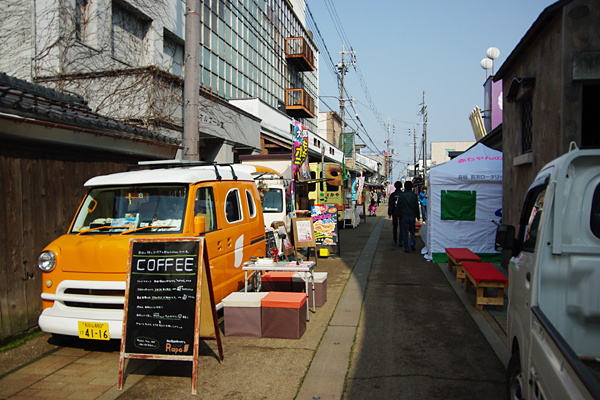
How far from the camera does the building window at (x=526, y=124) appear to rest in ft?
28.3

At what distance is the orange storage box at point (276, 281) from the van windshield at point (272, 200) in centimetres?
442

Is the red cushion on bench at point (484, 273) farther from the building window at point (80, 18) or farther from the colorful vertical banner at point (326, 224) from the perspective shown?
the building window at point (80, 18)

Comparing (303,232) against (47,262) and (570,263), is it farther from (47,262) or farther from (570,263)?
(570,263)

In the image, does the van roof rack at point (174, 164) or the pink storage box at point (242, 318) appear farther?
the van roof rack at point (174, 164)

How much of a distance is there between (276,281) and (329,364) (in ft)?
7.82

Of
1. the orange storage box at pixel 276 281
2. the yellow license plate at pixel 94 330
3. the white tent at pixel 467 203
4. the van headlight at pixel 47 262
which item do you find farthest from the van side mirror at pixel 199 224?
the white tent at pixel 467 203

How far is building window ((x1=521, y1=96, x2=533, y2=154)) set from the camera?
28.3 feet

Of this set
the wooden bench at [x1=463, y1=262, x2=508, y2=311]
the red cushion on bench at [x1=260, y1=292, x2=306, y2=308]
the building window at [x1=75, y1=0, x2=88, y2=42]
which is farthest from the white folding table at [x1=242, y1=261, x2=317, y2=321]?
the building window at [x1=75, y1=0, x2=88, y2=42]

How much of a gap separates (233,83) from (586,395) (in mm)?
19644

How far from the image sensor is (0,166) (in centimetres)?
538

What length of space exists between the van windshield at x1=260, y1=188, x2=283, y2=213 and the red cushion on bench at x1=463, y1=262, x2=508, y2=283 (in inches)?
203

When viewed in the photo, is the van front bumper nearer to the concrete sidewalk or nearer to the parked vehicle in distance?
the concrete sidewalk

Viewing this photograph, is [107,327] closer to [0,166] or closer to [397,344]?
[0,166]

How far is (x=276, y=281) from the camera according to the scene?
700cm
